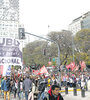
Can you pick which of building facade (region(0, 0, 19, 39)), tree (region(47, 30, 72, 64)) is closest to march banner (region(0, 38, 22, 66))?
tree (region(47, 30, 72, 64))

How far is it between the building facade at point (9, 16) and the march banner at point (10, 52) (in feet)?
342

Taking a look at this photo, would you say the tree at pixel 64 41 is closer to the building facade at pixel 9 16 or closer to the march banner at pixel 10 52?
the march banner at pixel 10 52

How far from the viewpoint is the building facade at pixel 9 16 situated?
11388cm

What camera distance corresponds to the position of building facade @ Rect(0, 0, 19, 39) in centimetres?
11388

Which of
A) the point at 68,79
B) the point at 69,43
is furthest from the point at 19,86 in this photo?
the point at 69,43

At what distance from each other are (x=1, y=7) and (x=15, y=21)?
13.0 meters

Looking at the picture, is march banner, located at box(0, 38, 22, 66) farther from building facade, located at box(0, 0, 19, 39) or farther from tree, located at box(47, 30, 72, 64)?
building facade, located at box(0, 0, 19, 39)

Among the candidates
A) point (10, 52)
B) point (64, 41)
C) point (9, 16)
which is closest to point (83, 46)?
point (64, 41)

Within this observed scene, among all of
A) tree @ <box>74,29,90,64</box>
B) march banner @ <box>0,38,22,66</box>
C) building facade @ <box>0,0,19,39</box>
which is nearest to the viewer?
march banner @ <box>0,38,22,66</box>

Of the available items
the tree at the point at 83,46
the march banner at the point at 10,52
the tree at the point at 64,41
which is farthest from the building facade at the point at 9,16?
the march banner at the point at 10,52

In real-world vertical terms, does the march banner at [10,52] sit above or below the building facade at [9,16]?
below

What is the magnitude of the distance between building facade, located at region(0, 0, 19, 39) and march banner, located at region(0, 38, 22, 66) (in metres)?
104

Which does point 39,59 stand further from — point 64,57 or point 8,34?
point 8,34

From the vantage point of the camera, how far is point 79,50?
42312mm
